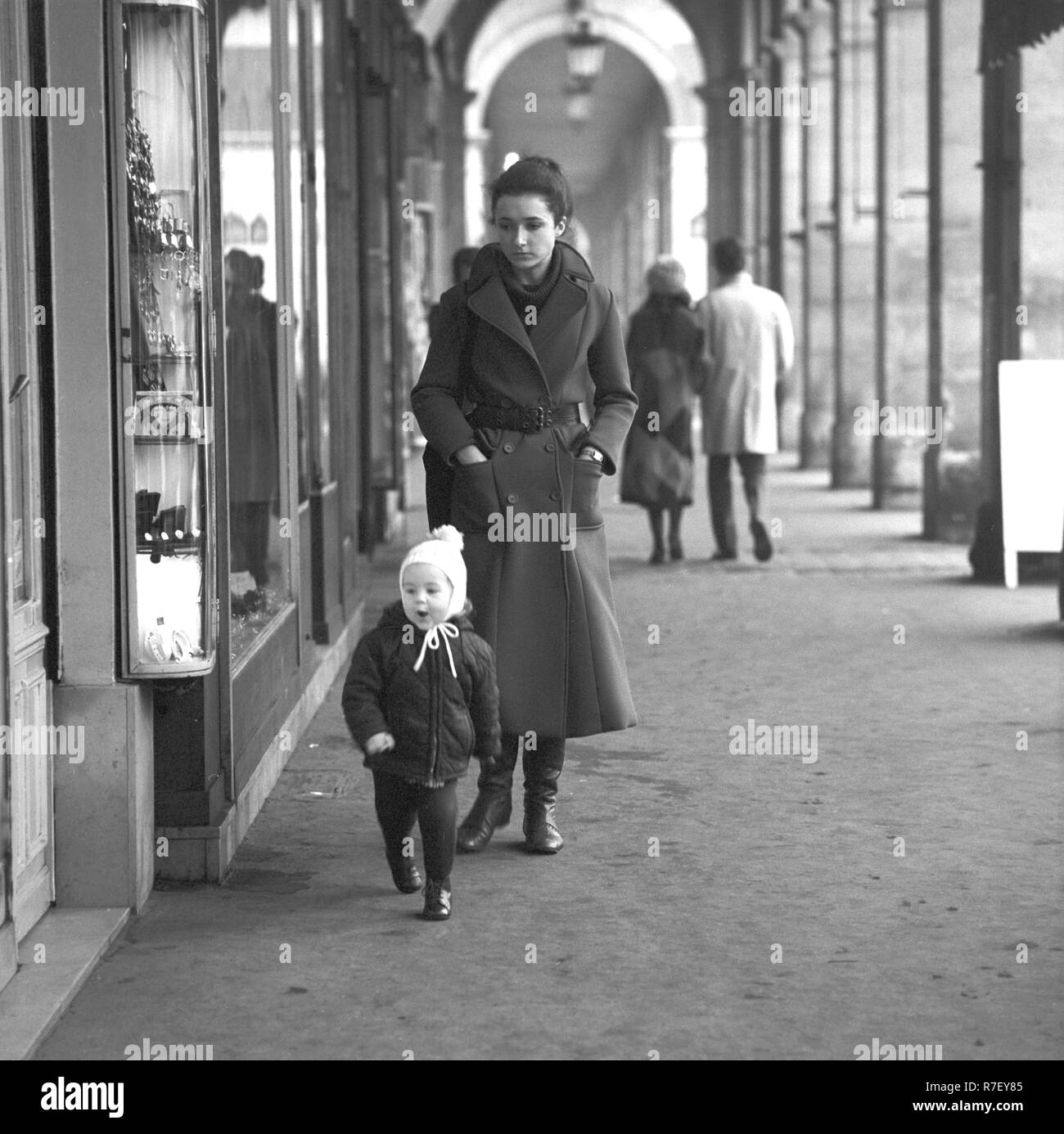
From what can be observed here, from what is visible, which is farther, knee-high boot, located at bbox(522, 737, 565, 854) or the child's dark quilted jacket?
knee-high boot, located at bbox(522, 737, 565, 854)

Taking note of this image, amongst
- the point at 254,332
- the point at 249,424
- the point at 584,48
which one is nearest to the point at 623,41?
the point at 584,48

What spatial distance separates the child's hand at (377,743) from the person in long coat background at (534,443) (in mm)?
715

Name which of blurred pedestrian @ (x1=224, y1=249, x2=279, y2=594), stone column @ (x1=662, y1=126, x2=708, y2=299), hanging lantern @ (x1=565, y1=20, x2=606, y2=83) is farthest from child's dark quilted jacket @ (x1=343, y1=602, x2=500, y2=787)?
stone column @ (x1=662, y1=126, x2=708, y2=299)

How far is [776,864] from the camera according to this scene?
562 cm

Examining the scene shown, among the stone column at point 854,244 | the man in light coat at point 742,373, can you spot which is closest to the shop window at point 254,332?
the man in light coat at point 742,373

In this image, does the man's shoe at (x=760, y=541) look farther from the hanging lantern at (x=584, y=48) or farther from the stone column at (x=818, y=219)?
the hanging lantern at (x=584, y=48)

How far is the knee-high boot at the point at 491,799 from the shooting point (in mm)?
5797

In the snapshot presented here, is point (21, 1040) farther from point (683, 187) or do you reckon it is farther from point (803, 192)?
point (683, 187)

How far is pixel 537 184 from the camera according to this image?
5488 mm

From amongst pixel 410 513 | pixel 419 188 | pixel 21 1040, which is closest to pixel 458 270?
pixel 410 513

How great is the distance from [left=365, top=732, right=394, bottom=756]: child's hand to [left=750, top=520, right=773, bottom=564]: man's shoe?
8362 mm

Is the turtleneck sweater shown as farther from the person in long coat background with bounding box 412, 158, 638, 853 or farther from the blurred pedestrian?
the blurred pedestrian

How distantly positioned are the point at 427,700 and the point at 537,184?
4.51 ft

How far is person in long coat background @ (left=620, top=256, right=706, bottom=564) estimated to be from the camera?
12.7m
